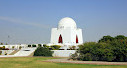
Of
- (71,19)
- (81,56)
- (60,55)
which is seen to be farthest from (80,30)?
(81,56)

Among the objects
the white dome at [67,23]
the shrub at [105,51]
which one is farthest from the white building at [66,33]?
the shrub at [105,51]

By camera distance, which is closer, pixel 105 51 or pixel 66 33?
pixel 105 51

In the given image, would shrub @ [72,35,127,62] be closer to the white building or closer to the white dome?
the white building

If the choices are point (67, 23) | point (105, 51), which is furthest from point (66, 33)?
point (105, 51)

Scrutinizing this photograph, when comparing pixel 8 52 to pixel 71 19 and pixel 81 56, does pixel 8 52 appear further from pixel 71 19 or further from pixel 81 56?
pixel 71 19

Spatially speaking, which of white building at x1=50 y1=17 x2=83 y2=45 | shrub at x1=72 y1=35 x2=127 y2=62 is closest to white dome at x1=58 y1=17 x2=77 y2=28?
white building at x1=50 y1=17 x2=83 y2=45

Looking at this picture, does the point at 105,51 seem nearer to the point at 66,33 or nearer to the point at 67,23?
the point at 66,33

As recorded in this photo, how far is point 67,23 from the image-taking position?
1801 inches

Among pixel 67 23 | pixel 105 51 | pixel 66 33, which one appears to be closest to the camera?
pixel 105 51

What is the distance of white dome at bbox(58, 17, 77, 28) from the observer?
150 ft

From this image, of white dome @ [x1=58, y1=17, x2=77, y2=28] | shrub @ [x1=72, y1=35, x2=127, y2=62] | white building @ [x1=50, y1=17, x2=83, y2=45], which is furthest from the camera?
white dome @ [x1=58, y1=17, x2=77, y2=28]

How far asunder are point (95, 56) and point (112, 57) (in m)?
2.33

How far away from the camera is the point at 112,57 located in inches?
687

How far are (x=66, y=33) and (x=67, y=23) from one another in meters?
3.02
